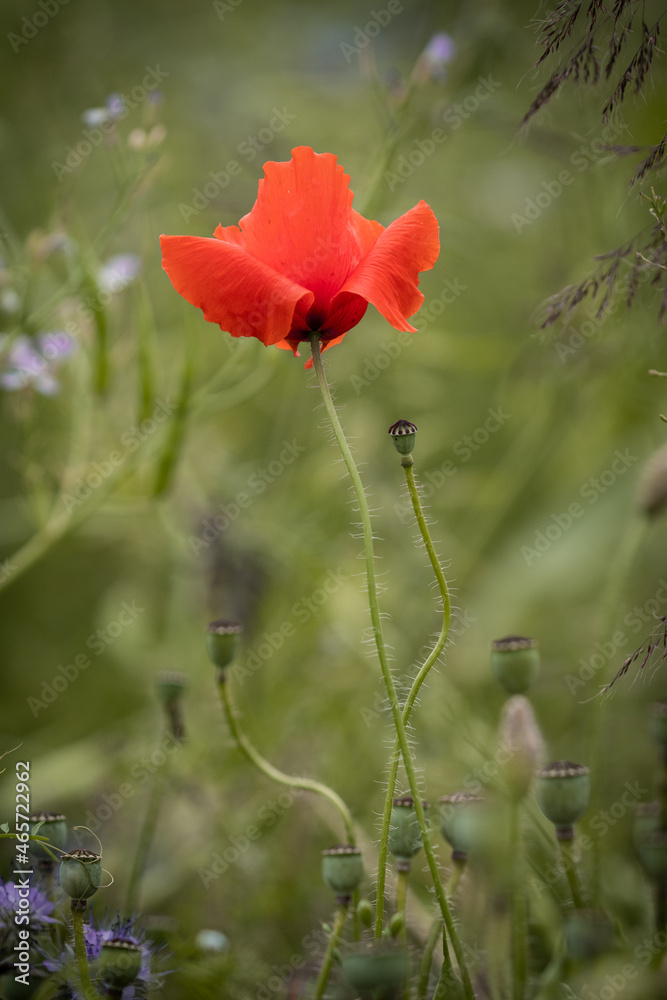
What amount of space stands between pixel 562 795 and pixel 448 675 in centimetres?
100

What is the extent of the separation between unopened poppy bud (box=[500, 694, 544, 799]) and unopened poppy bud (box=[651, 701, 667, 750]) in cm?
12

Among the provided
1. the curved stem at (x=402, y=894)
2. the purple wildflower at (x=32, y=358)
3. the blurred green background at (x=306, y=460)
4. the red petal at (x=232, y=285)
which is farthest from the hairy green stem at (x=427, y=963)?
the purple wildflower at (x=32, y=358)

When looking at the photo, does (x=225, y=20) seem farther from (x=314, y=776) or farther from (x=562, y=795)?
(x=562, y=795)

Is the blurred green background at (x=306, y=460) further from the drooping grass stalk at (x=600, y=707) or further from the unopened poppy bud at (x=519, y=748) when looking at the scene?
the unopened poppy bud at (x=519, y=748)

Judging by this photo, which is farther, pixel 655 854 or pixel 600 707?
pixel 600 707

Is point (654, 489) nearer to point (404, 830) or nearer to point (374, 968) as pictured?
point (404, 830)

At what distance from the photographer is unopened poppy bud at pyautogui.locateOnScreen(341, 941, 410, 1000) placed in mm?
438

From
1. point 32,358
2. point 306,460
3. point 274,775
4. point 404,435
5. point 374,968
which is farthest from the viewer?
point 306,460

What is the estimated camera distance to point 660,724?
70 centimetres

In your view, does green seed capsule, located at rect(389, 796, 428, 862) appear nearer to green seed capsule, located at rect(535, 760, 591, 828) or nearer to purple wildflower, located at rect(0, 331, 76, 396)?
green seed capsule, located at rect(535, 760, 591, 828)

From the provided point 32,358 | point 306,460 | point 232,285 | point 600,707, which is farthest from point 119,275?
point 600,707

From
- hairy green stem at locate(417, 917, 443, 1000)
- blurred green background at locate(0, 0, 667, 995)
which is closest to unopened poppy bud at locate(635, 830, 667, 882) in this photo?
hairy green stem at locate(417, 917, 443, 1000)

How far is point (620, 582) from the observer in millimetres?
849

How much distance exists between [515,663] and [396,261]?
1.06 ft
